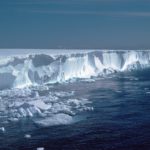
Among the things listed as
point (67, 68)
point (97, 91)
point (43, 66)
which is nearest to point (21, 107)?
point (97, 91)

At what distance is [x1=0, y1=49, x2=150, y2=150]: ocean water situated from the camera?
13539 mm

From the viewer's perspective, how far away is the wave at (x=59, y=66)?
27.4 metres

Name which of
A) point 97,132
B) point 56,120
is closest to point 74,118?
point 56,120

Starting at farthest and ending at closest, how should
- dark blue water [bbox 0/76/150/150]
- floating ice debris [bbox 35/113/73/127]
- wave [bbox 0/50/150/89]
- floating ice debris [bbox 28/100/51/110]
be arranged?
wave [bbox 0/50/150/89]
floating ice debris [bbox 28/100/51/110]
floating ice debris [bbox 35/113/73/127]
dark blue water [bbox 0/76/150/150]

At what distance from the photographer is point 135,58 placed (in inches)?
1836

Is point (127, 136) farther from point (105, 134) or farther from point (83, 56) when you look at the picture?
point (83, 56)

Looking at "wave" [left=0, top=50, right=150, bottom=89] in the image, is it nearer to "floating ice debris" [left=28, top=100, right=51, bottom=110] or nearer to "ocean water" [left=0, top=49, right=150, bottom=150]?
"ocean water" [left=0, top=49, right=150, bottom=150]

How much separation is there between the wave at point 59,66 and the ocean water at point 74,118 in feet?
0.54

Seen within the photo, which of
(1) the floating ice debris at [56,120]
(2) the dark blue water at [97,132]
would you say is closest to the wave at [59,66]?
(2) the dark blue water at [97,132]

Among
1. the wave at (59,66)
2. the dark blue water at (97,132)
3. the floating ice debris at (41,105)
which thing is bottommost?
the dark blue water at (97,132)

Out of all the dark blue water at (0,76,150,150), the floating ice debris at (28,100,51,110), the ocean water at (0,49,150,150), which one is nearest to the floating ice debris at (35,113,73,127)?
the ocean water at (0,49,150,150)

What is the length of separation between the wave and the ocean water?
164 millimetres

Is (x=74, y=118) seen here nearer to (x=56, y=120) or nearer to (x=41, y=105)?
(x=56, y=120)

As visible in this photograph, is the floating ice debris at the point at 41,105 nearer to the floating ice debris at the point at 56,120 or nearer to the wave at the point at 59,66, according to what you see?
the floating ice debris at the point at 56,120
